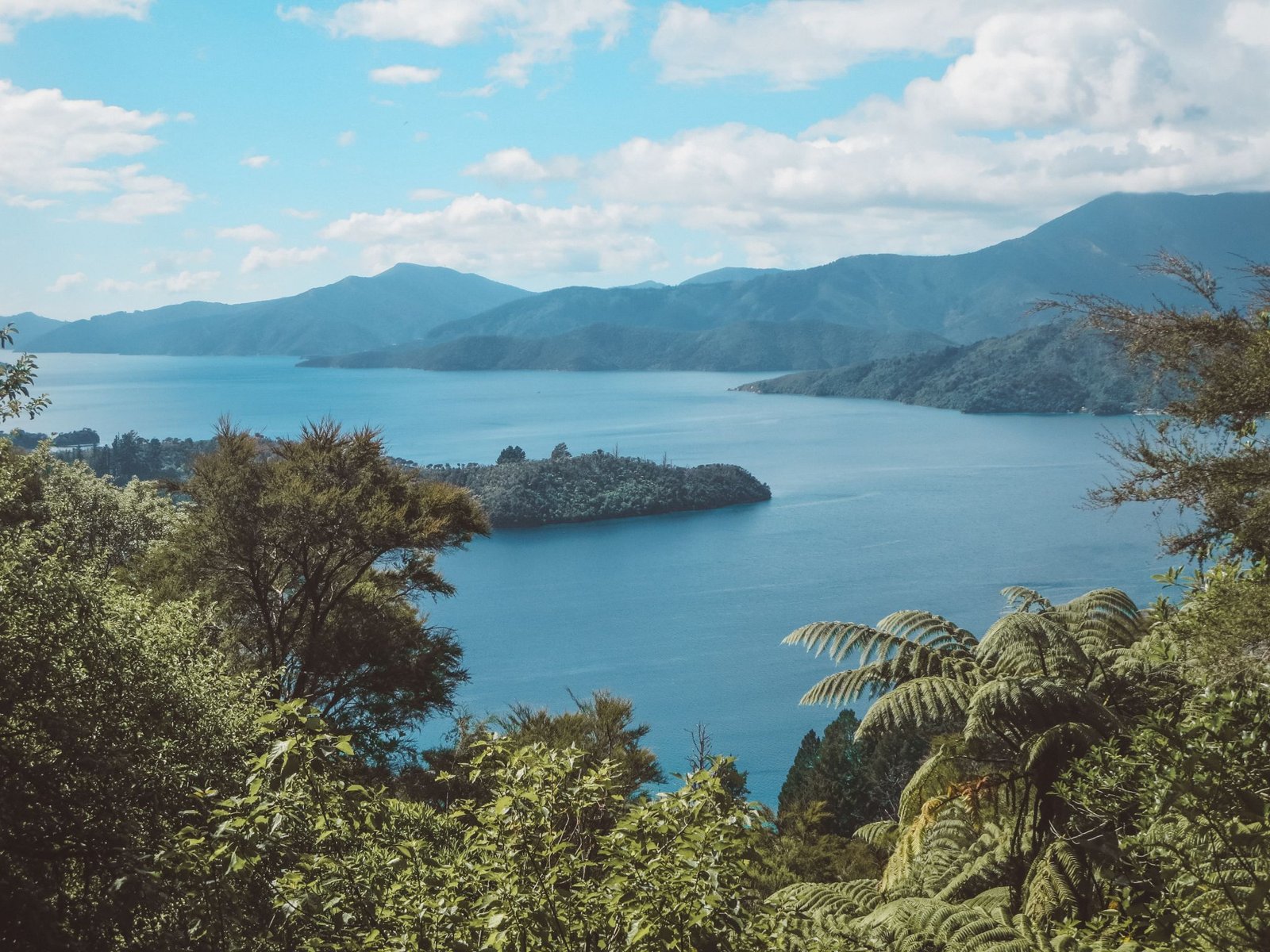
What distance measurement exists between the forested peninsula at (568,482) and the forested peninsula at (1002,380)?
64.5 metres

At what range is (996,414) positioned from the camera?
13875 centimetres

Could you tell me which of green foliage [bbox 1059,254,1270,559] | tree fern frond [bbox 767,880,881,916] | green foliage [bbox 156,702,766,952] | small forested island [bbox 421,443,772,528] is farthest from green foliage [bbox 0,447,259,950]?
small forested island [bbox 421,443,772,528]

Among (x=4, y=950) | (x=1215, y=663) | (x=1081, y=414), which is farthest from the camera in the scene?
(x=1081, y=414)

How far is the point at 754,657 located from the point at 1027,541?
24.9 m

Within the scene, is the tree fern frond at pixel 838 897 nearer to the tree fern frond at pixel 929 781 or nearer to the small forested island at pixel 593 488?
the tree fern frond at pixel 929 781

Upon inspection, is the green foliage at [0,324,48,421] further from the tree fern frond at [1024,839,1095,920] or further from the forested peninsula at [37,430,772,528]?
the forested peninsula at [37,430,772,528]

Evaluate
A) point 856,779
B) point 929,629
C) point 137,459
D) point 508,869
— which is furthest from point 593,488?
point 508,869

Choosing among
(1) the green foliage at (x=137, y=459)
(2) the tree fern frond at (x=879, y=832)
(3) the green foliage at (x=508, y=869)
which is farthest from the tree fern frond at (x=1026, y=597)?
(1) the green foliage at (x=137, y=459)

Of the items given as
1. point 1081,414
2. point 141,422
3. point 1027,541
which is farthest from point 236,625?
point 1081,414

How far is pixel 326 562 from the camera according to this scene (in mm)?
14227

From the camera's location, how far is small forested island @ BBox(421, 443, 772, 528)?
248 feet

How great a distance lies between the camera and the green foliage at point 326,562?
45.0ft

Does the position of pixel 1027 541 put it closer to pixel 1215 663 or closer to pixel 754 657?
pixel 754 657

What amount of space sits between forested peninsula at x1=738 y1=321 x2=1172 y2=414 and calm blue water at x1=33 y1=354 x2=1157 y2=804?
10044mm
